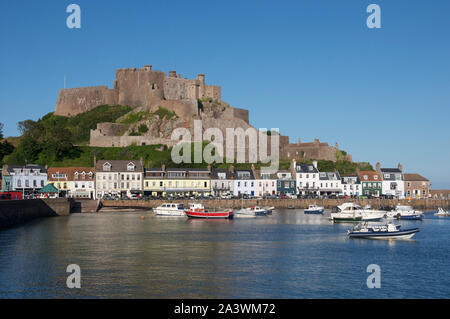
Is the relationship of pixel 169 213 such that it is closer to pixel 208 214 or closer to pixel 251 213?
pixel 208 214

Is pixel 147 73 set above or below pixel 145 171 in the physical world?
above

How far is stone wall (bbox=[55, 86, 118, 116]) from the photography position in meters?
108

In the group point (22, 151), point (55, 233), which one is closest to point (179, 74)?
point (22, 151)

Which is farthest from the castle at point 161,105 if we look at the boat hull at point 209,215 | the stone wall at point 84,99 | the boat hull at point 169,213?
the boat hull at point 209,215

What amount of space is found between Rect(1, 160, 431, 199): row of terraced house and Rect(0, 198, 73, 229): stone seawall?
6.85 m

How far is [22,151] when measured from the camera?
8919 centimetres

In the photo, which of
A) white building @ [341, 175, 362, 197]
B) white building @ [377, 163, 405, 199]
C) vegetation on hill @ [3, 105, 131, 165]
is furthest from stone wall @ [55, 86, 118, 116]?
white building @ [377, 163, 405, 199]

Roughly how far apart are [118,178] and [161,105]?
27526 mm

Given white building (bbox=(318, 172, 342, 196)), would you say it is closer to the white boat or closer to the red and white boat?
the red and white boat

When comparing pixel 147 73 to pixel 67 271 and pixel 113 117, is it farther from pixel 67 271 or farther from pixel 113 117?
pixel 67 271

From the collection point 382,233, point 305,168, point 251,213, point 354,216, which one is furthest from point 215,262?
point 305,168

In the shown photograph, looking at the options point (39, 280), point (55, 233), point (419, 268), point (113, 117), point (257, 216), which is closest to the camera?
point (39, 280)

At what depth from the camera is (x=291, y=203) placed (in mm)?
77125

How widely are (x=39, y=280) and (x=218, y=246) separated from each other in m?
13.9
